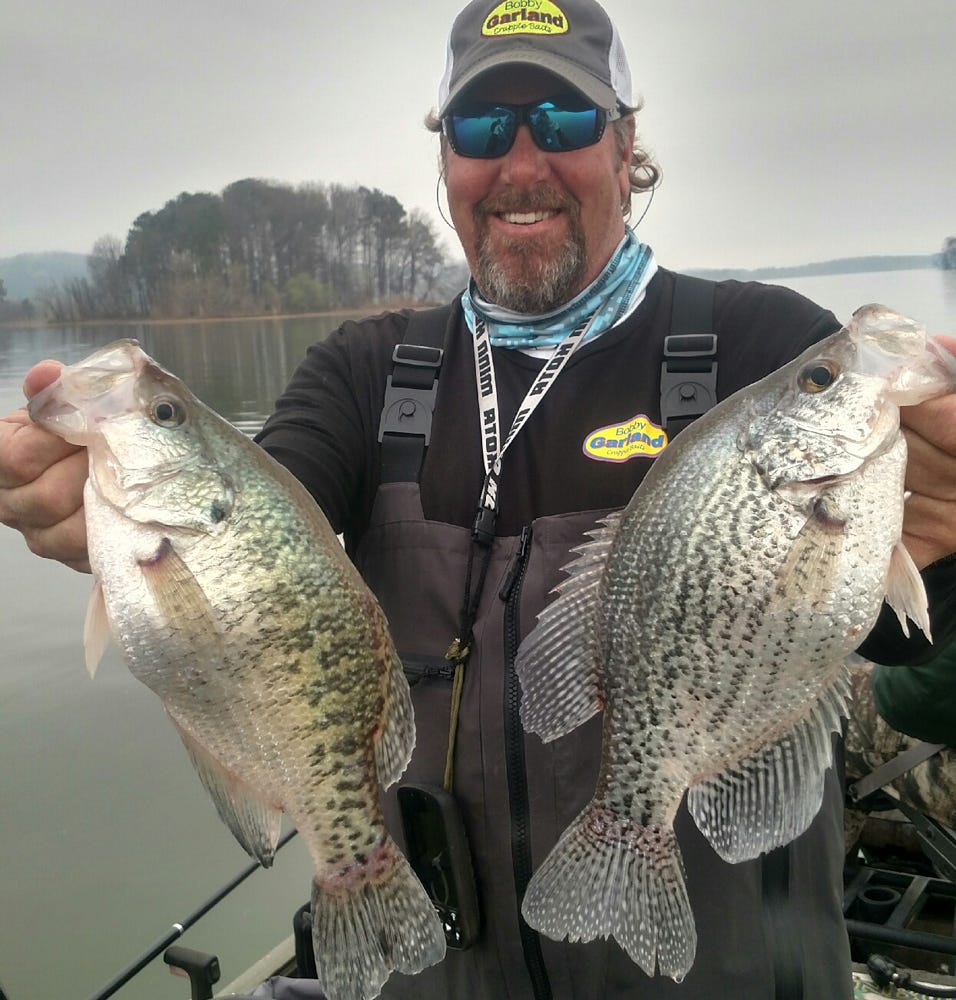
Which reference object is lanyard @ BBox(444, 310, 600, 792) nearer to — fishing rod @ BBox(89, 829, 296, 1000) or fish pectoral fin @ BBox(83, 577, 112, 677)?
fish pectoral fin @ BBox(83, 577, 112, 677)

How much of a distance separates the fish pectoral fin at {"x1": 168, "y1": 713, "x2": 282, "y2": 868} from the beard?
1529 mm

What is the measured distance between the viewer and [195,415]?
5.91 feet

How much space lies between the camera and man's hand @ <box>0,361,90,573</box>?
1.70m

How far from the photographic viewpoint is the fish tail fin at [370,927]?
68.1 inches

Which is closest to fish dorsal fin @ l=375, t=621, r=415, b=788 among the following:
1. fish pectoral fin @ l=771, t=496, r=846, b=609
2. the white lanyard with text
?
the white lanyard with text

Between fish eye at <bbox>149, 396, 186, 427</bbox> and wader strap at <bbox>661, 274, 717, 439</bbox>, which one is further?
wader strap at <bbox>661, 274, 717, 439</bbox>

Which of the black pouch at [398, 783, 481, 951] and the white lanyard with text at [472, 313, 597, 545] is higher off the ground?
the white lanyard with text at [472, 313, 597, 545]

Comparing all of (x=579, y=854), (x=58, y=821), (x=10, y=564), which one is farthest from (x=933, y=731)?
(x=10, y=564)

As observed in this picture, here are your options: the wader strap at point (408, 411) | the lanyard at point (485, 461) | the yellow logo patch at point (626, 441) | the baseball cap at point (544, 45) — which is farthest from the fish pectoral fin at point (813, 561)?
the baseball cap at point (544, 45)

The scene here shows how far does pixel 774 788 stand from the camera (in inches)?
67.5

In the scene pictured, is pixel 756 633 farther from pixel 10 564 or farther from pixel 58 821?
pixel 10 564

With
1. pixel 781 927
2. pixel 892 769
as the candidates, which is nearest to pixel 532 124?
pixel 781 927

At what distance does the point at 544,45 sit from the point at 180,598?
193cm

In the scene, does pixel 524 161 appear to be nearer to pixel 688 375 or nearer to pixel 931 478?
pixel 688 375
